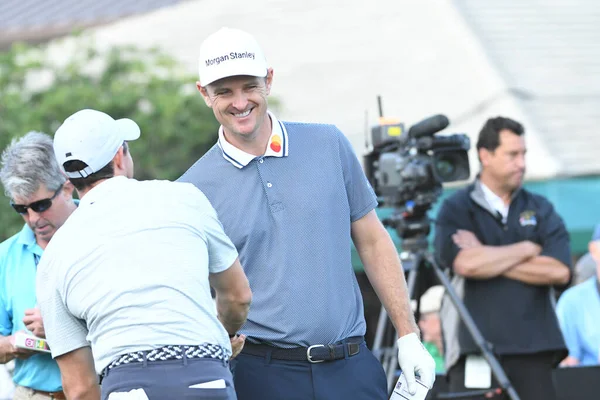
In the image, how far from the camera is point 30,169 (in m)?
4.64

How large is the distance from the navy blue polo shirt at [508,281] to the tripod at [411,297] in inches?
3.8

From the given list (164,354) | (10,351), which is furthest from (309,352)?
(10,351)

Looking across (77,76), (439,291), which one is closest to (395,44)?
(77,76)

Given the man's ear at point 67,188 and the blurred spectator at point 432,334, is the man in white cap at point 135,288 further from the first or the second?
the blurred spectator at point 432,334

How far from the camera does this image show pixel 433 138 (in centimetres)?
640

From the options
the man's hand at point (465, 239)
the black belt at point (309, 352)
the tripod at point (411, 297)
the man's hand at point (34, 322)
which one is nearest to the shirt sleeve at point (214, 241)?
the black belt at point (309, 352)

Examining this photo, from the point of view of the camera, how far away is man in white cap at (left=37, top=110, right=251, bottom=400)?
10.4ft

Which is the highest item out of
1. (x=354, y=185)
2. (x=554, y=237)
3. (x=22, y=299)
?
(x=354, y=185)

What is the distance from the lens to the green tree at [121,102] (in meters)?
15.3

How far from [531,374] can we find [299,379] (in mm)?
2412

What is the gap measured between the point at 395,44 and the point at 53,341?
1556cm

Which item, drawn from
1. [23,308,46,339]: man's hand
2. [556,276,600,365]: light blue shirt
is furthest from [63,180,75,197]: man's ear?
[556,276,600,365]: light blue shirt

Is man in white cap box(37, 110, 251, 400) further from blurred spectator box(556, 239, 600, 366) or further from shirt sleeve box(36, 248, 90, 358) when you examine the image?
blurred spectator box(556, 239, 600, 366)

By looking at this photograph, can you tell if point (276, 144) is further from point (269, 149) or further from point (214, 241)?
point (214, 241)
